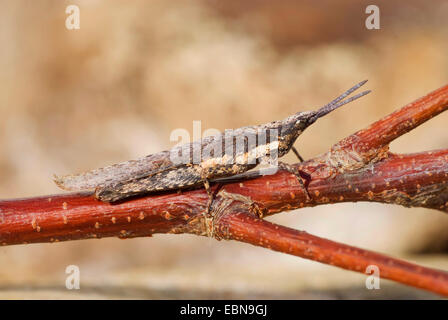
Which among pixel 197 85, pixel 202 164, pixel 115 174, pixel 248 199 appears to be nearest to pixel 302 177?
pixel 248 199

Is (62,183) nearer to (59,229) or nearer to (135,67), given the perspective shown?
(59,229)

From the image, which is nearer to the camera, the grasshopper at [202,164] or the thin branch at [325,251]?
the thin branch at [325,251]

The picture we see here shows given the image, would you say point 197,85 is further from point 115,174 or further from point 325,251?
point 325,251

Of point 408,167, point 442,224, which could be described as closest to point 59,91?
point 408,167

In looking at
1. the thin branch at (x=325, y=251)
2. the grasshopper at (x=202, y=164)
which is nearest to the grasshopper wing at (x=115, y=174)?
the grasshopper at (x=202, y=164)

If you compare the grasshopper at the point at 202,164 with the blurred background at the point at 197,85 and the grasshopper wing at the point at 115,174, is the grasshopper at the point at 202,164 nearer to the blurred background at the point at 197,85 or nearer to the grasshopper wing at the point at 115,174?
the grasshopper wing at the point at 115,174

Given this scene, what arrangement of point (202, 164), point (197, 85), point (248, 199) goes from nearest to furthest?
point (248, 199) < point (202, 164) < point (197, 85)
